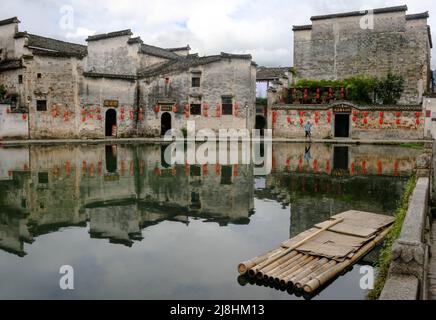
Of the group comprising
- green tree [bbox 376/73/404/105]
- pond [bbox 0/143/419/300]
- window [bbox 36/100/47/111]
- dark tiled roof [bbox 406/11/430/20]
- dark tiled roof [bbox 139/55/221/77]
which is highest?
dark tiled roof [bbox 406/11/430/20]

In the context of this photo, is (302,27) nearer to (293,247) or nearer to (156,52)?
(156,52)

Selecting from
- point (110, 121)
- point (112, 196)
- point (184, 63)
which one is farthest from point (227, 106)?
point (112, 196)

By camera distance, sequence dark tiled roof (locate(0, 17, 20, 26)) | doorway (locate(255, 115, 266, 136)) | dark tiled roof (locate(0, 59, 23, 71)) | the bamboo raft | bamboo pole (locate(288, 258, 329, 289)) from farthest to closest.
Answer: doorway (locate(255, 115, 266, 136)) < dark tiled roof (locate(0, 17, 20, 26)) < dark tiled roof (locate(0, 59, 23, 71)) < the bamboo raft < bamboo pole (locate(288, 258, 329, 289))

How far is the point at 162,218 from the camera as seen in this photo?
9555mm

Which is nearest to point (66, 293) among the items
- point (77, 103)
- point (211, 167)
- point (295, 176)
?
point (295, 176)

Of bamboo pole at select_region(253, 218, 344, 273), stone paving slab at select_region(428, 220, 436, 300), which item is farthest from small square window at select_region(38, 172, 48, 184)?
stone paving slab at select_region(428, 220, 436, 300)

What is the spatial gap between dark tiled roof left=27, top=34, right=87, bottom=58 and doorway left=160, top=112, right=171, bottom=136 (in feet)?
23.3

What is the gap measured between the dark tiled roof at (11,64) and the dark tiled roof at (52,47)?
124cm

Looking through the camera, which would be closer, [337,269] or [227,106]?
[337,269]

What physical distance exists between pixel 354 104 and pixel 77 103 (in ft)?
58.9

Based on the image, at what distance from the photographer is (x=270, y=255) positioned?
6.25 metres

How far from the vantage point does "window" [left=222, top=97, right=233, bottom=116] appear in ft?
107

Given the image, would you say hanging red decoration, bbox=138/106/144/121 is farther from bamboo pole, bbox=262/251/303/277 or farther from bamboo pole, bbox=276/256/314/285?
bamboo pole, bbox=276/256/314/285

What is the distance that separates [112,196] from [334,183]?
629 centimetres
